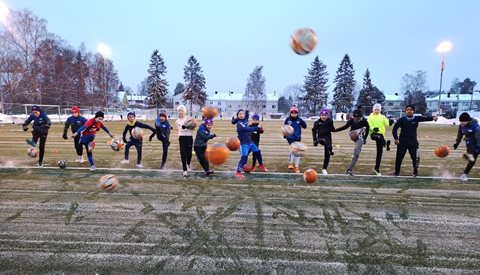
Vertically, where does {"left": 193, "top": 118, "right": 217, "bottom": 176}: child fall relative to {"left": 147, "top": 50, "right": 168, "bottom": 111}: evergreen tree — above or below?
below

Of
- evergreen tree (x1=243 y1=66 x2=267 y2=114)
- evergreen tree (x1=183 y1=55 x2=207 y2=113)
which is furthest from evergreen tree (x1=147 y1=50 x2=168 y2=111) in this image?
evergreen tree (x1=243 y1=66 x2=267 y2=114)

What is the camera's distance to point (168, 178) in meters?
8.25

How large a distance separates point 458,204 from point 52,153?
1341 cm

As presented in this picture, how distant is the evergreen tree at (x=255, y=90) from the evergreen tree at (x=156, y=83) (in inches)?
1058

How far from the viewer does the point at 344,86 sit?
7381cm

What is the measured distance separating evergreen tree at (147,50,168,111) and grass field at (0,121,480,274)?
66.4 meters

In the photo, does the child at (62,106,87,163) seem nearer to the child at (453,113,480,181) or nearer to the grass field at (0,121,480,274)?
the grass field at (0,121,480,274)

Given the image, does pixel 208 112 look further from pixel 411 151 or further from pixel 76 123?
pixel 411 151

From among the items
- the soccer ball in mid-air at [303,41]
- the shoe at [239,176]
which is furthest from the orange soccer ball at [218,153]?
the soccer ball in mid-air at [303,41]

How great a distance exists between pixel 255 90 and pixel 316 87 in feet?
69.3

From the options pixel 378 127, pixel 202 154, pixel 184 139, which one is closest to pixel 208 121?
pixel 184 139

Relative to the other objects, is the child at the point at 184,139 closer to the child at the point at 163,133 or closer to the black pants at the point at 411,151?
the child at the point at 163,133

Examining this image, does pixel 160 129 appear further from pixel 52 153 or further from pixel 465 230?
pixel 465 230

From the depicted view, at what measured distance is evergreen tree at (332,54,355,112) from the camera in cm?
7344
